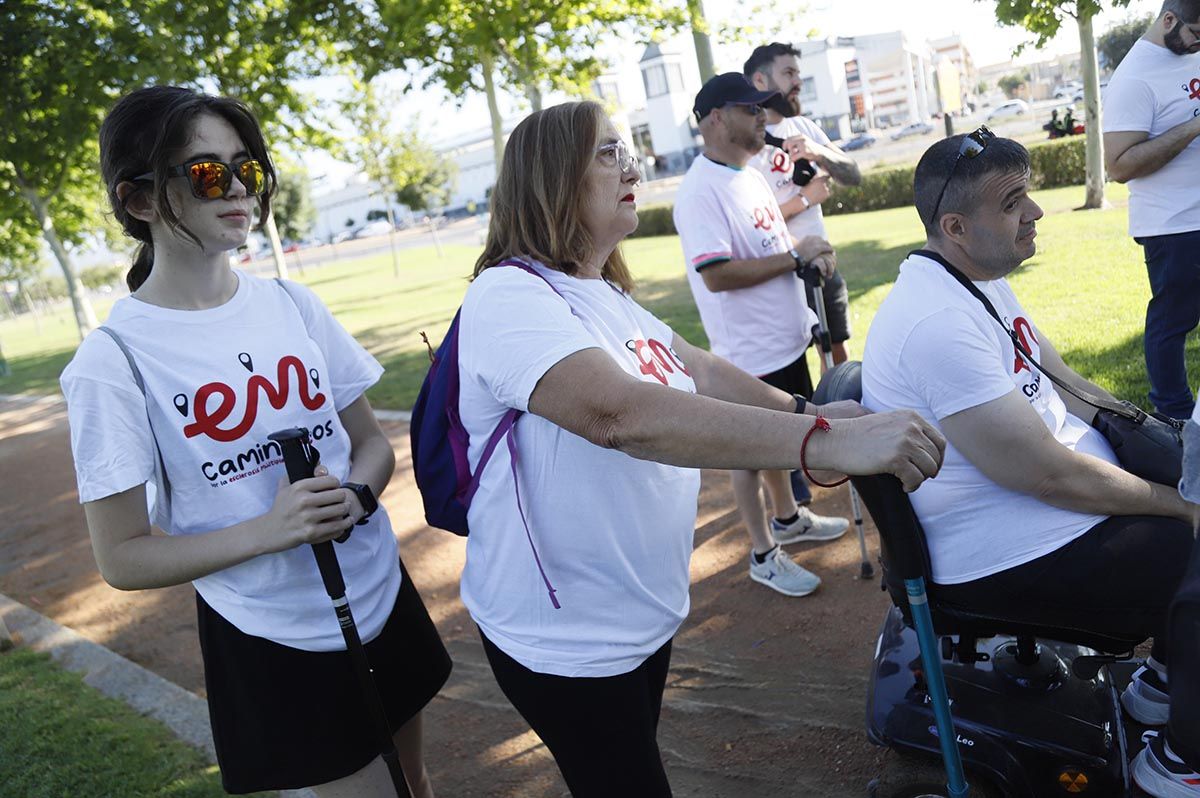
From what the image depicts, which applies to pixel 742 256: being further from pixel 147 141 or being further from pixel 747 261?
pixel 147 141

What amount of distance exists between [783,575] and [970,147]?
2318 mm

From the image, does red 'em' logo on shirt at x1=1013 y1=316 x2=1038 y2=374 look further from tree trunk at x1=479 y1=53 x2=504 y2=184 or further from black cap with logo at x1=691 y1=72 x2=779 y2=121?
tree trunk at x1=479 y1=53 x2=504 y2=184

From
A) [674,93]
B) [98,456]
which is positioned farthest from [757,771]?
[674,93]

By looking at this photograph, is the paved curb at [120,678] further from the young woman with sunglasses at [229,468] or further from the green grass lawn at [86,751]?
the young woman with sunglasses at [229,468]

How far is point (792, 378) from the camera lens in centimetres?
454

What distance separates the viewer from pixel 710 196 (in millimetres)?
4207

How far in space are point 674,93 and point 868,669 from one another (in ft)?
232

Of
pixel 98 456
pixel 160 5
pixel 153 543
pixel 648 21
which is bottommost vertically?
pixel 153 543

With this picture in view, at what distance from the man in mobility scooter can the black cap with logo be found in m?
1.66

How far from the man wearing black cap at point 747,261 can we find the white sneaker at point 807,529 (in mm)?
231

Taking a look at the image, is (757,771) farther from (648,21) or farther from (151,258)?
(648,21)

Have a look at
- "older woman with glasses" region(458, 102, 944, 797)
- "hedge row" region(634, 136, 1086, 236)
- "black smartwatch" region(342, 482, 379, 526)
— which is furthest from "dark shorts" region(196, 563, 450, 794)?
"hedge row" region(634, 136, 1086, 236)

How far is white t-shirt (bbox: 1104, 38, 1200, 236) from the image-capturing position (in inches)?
177

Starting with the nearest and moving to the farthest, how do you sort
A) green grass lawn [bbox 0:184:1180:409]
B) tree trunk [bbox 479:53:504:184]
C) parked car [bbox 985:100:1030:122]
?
1. green grass lawn [bbox 0:184:1180:409]
2. tree trunk [bbox 479:53:504:184]
3. parked car [bbox 985:100:1030:122]
